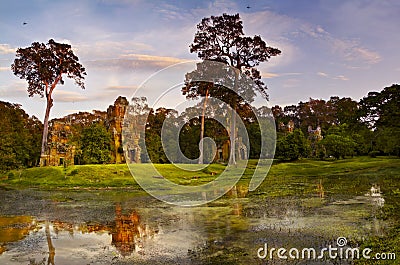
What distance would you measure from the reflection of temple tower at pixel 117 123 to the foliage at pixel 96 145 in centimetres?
122

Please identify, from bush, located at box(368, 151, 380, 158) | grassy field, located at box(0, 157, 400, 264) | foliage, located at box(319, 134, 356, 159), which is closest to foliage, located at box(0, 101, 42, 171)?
grassy field, located at box(0, 157, 400, 264)

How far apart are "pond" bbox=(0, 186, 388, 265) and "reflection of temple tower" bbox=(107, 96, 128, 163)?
2721 centimetres

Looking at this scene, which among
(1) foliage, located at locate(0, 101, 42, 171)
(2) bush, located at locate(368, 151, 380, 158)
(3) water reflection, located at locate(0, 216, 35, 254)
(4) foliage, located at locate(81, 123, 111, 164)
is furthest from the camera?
(2) bush, located at locate(368, 151, 380, 158)

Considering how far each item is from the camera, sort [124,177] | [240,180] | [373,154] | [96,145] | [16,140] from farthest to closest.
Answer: [373,154]
[16,140]
[96,145]
[240,180]
[124,177]

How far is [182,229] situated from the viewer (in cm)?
1234

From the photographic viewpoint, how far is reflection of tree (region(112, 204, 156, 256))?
1025 cm

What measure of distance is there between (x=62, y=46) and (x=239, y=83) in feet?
72.0

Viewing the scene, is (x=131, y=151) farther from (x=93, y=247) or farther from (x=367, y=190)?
(x=93, y=247)

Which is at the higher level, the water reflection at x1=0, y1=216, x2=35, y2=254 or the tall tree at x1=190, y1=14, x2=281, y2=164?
the tall tree at x1=190, y1=14, x2=281, y2=164

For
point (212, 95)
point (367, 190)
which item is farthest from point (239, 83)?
point (367, 190)

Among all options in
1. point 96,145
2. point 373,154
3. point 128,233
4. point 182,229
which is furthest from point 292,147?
point 128,233

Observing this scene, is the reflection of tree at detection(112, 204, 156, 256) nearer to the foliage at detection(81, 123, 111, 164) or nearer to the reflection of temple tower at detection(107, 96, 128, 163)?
the foliage at detection(81, 123, 111, 164)

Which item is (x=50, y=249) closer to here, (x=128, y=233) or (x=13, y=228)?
(x=128, y=233)

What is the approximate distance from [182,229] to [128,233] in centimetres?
171
